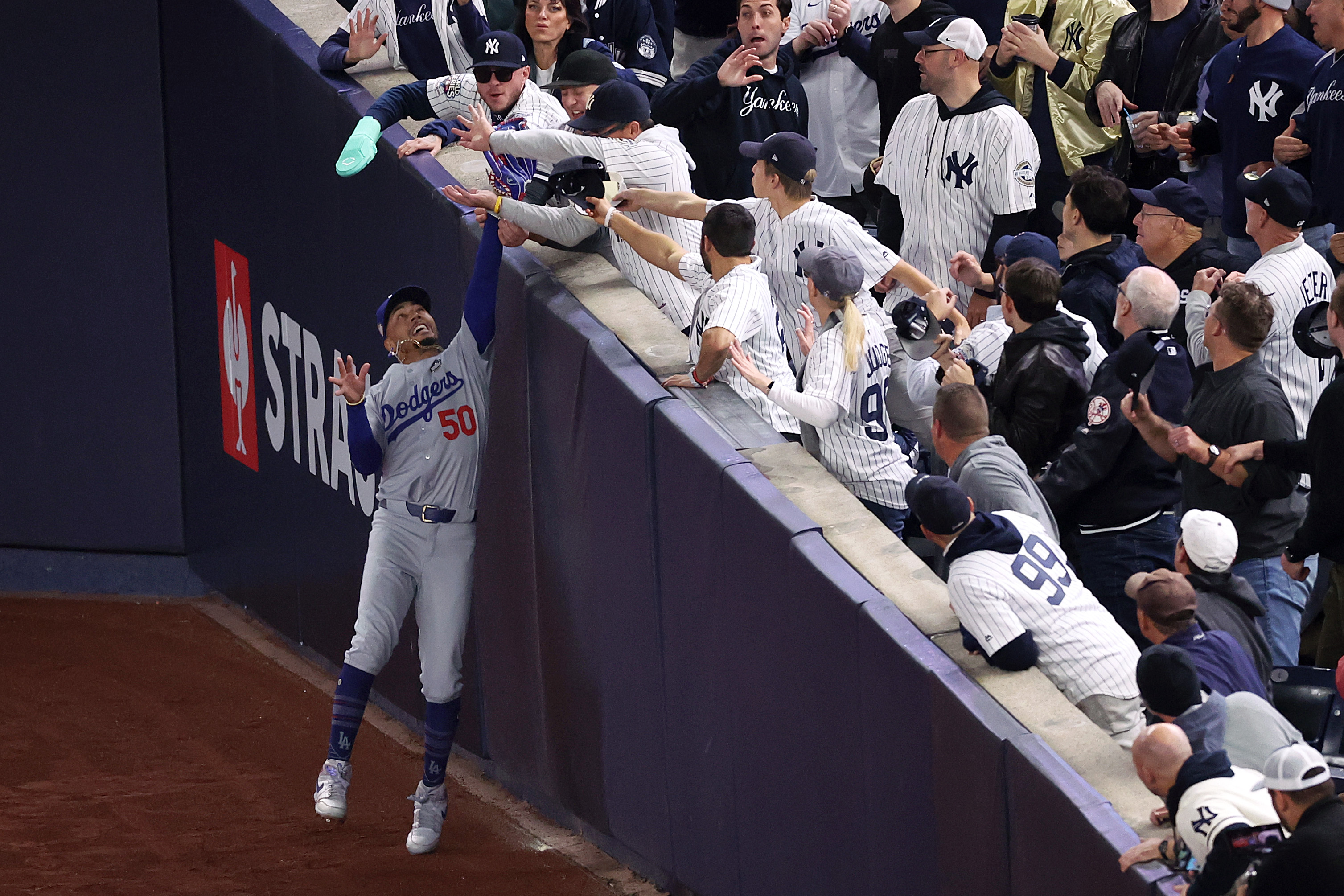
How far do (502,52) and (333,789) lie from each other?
3046 millimetres

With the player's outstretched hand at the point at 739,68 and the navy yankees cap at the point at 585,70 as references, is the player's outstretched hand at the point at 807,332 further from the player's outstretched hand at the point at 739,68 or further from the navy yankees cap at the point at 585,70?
the player's outstretched hand at the point at 739,68

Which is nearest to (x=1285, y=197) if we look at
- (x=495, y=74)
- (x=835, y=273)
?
(x=835, y=273)

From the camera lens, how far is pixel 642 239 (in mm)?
6656

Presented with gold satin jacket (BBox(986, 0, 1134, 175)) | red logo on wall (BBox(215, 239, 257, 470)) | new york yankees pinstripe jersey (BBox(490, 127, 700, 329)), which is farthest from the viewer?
red logo on wall (BBox(215, 239, 257, 470))

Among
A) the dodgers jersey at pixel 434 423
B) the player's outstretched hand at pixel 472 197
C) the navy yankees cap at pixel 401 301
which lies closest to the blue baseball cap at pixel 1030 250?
the player's outstretched hand at pixel 472 197

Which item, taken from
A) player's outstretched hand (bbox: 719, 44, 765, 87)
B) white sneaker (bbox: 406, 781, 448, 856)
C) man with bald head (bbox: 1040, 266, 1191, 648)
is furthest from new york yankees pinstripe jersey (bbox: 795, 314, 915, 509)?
white sneaker (bbox: 406, 781, 448, 856)

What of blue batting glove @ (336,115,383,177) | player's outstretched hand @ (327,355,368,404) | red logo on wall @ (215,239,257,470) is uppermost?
blue batting glove @ (336,115,383,177)

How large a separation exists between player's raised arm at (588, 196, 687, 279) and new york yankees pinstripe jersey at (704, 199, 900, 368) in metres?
0.22

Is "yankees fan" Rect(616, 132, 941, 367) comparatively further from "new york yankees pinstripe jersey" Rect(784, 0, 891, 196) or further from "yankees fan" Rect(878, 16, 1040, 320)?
"new york yankees pinstripe jersey" Rect(784, 0, 891, 196)

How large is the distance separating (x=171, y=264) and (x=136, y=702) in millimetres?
2822

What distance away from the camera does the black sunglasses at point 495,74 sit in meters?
7.21

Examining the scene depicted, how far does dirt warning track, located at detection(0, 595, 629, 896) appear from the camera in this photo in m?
7.12

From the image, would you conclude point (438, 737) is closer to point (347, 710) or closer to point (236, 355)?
point (347, 710)

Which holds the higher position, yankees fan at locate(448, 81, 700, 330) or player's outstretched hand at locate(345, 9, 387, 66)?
player's outstretched hand at locate(345, 9, 387, 66)
